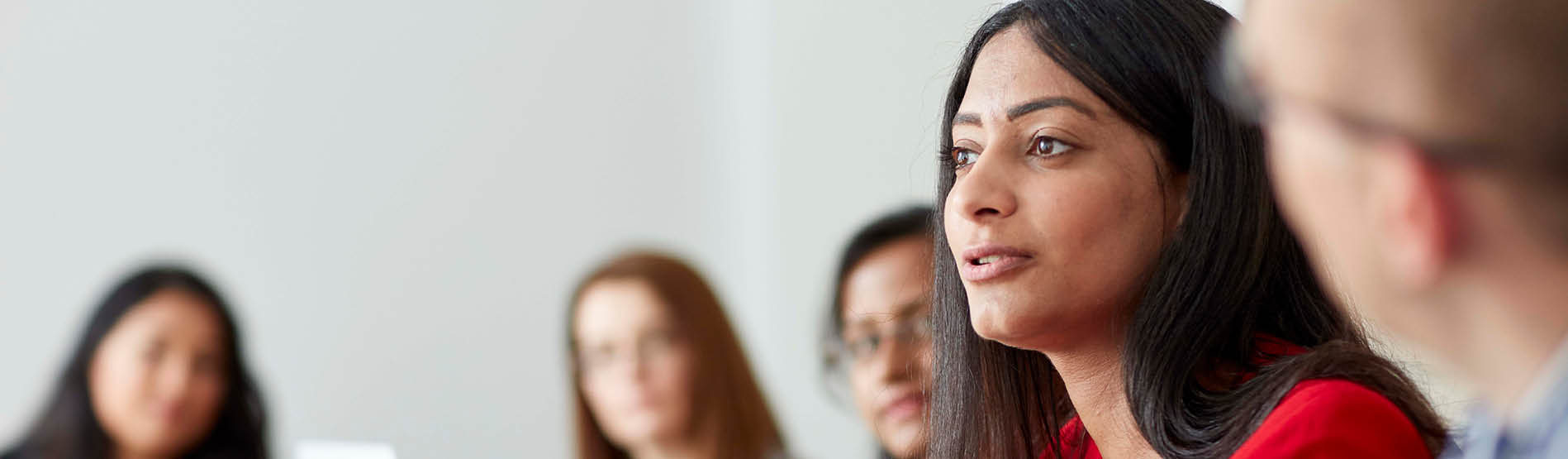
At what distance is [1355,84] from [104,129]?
4.78 meters

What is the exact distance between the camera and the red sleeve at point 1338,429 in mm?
1186

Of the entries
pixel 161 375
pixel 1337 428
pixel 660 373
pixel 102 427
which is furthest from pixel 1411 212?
pixel 102 427

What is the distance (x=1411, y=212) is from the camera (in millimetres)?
634

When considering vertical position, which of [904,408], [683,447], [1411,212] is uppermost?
[1411,212]

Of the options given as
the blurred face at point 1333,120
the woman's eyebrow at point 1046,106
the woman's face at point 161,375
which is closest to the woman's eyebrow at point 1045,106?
the woman's eyebrow at point 1046,106

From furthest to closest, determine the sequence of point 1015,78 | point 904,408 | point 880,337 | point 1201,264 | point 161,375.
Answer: point 161,375, point 880,337, point 904,408, point 1015,78, point 1201,264

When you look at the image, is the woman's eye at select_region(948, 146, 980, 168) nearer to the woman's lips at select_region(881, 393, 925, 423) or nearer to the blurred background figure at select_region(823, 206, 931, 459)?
the blurred background figure at select_region(823, 206, 931, 459)

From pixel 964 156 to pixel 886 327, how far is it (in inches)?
39.8

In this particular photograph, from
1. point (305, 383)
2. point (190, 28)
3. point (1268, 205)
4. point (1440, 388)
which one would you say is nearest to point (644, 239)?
point (305, 383)

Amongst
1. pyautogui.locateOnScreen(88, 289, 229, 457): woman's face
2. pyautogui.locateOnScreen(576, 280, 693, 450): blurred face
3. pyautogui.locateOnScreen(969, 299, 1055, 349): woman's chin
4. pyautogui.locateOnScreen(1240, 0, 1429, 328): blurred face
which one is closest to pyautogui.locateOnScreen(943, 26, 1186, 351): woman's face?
pyautogui.locateOnScreen(969, 299, 1055, 349): woman's chin

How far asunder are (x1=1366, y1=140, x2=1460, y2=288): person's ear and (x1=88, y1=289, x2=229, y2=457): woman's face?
3179mm

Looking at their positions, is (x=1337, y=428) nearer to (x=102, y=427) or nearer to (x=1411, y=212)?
(x=1411, y=212)

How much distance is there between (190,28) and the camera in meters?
4.90

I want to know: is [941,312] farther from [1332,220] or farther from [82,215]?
[82,215]
